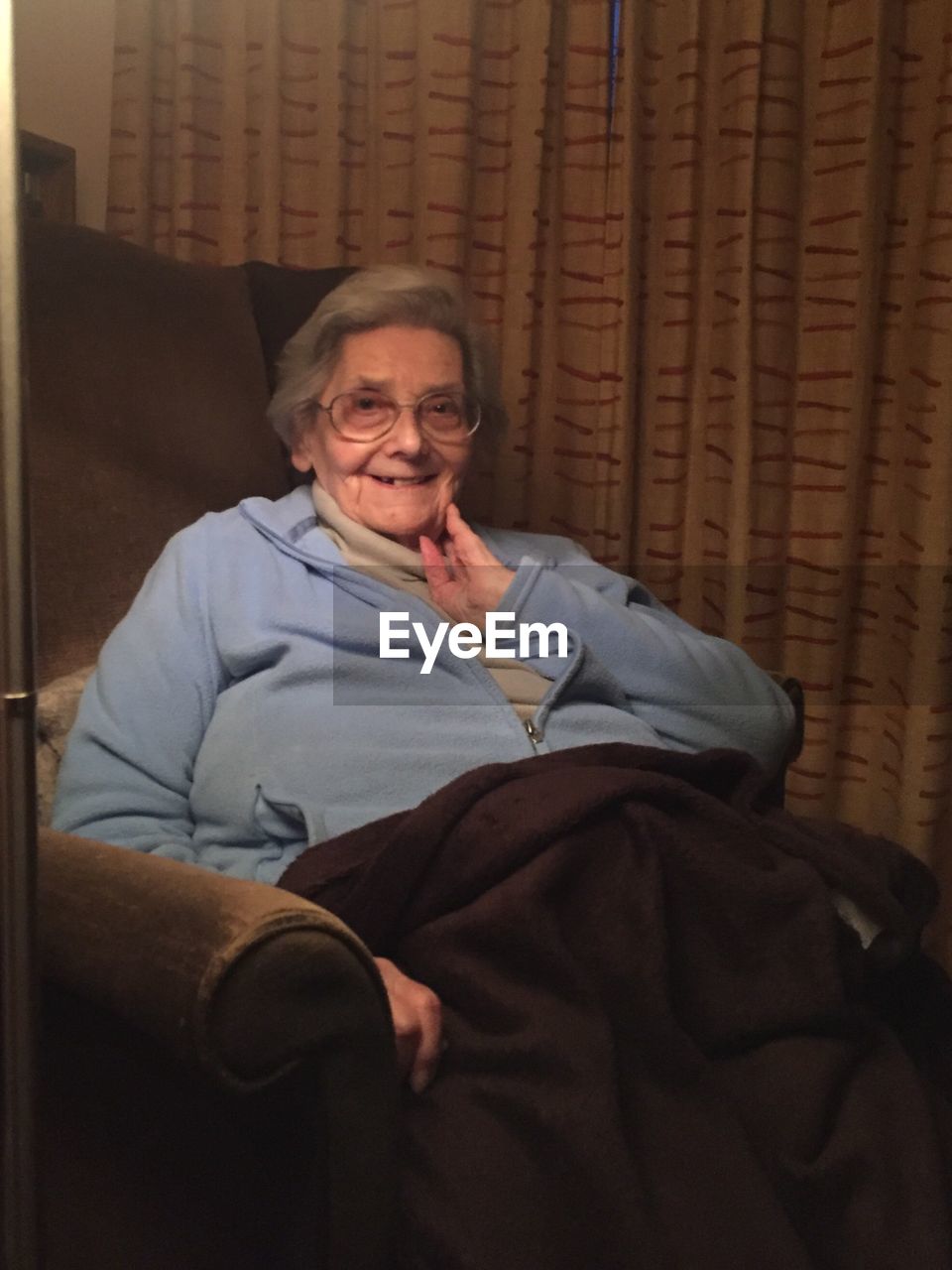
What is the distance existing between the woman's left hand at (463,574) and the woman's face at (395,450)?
3cm

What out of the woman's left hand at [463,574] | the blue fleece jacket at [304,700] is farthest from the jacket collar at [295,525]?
the woman's left hand at [463,574]

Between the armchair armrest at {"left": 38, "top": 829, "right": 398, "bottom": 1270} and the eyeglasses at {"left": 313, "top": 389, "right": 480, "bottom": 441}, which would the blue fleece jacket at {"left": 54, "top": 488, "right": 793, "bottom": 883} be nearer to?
the eyeglasses at {"left": 313, "top": 389, "right": 480, "bottom": 441}

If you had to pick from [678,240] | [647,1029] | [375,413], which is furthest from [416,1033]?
[678,240]

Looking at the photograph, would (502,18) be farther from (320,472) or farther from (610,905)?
(610,905)

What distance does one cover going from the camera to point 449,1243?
0.60m

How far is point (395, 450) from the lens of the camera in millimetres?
1189

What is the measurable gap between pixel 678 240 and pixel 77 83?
0.99 meters

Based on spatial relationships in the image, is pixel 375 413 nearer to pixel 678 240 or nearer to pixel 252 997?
pixel 678 240

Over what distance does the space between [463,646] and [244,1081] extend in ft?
2.14

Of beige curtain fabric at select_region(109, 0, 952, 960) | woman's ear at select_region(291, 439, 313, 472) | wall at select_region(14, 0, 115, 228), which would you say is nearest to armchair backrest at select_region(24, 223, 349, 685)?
woman's ear at select_region(291, 439, 313, 472)

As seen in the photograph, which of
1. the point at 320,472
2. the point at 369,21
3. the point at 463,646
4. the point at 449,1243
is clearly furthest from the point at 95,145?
the point at 449,1243

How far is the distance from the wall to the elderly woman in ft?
2.22

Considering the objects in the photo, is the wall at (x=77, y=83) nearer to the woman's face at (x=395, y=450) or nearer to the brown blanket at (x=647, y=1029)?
the woman's face at (x=395, y=450)

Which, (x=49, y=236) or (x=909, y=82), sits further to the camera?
(x=909, y=82)
